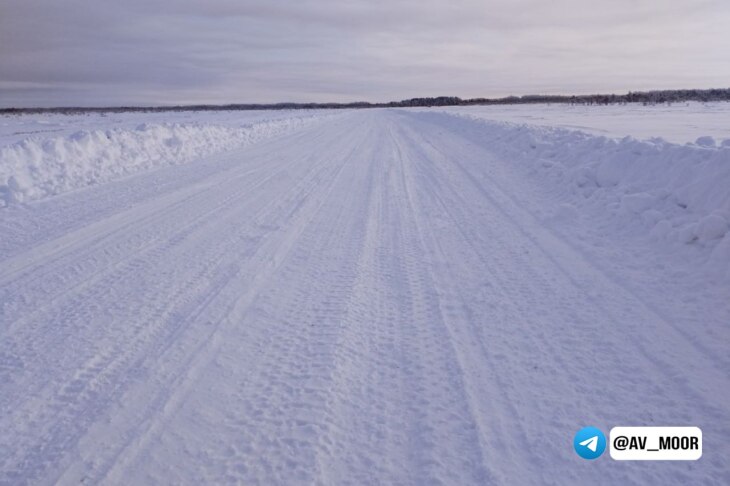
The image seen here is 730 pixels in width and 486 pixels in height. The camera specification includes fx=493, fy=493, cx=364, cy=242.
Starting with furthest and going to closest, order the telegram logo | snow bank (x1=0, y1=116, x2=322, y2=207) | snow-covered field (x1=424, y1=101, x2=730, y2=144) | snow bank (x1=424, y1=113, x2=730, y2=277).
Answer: snow-covered field (x1=424, y1=101, x2=730, y2=144), snow bank (x1=0, y1=116, x2=322, y2=207), snow bank (x1=424, y1=113, x2=730, y2=277), the telegram logo

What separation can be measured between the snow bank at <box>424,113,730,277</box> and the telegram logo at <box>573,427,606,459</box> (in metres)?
3.09

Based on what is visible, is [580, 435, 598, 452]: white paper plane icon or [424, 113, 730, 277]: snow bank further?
[424, 113, 730, 277]: snow bank

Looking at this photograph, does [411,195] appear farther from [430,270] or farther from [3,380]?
[3,380]

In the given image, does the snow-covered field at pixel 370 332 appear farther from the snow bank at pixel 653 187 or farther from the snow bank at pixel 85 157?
the snow bank at pixel 85 157

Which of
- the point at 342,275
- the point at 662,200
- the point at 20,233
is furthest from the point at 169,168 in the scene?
the point at 662,200

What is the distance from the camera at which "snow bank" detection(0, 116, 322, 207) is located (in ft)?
32.2

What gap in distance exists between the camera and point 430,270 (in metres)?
5.59

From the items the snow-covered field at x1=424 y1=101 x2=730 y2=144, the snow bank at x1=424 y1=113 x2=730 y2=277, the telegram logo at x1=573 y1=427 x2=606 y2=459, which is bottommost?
the telegram logo at x1=573 y1=427 x2=606 y2=459

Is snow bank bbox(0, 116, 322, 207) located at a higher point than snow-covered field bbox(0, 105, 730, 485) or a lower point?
higher

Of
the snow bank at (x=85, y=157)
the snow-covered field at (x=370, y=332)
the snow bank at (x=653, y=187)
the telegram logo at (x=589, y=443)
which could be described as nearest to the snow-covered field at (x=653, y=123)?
the snow bank at (x=653, y=187)

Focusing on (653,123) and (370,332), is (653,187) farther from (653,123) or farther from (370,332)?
(653,123)

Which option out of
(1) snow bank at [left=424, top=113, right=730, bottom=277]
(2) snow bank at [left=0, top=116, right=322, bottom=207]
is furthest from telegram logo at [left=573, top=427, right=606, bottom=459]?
(2) snow bank at [left=0, top=116, right=322, bottom=207]

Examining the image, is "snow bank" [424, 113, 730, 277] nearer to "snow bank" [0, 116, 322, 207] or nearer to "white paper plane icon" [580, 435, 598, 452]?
"white paper plane icon" [580, 435, 598, 452]

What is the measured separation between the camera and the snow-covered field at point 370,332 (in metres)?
2.79
